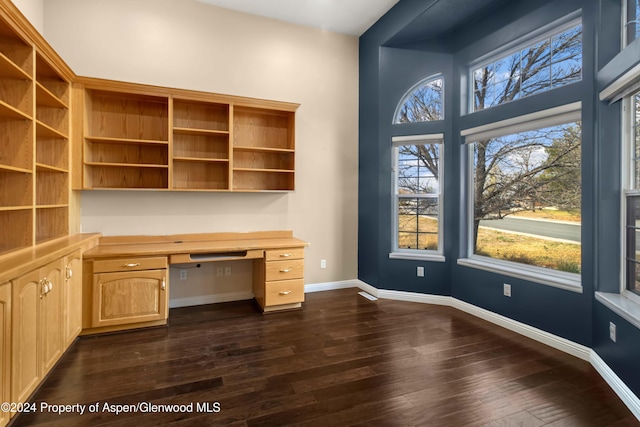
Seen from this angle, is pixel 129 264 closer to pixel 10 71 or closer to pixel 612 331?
pixel 10 71

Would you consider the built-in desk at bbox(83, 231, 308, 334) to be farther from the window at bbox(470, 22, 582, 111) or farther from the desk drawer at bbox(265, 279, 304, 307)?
the window at bbox(470, 22, 582, 111)

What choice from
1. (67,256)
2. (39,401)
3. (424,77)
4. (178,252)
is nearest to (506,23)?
(424,77)

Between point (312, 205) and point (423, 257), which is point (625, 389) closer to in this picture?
point (423, 257)

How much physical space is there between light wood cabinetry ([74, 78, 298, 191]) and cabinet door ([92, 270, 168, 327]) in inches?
36.8

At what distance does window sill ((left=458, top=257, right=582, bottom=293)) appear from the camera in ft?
8.50

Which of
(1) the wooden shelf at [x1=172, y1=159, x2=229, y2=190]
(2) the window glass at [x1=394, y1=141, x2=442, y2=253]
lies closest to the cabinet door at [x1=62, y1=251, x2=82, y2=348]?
(1) the wooden shelf at [x1=172, y1=159, x2=229, y2=190]

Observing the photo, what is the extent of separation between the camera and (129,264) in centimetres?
288

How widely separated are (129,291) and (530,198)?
151 inches

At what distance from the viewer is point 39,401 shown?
1906 millimetres

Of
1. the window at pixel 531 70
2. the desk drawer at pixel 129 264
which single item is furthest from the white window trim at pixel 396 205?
the desk drawer at pixel 129 264

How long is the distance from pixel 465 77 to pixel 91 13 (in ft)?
13.3

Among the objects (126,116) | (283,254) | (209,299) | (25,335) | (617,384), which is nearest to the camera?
(25,335)

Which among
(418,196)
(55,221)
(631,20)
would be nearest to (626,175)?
(631,20)

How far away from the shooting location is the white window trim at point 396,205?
3.78 metres
